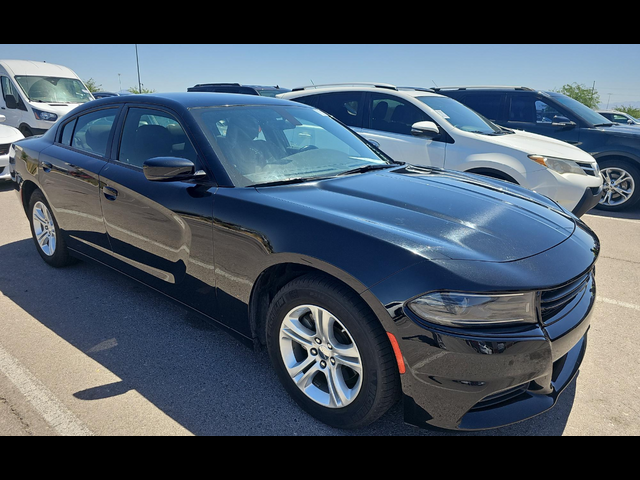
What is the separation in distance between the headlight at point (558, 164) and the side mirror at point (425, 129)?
3.78 ft

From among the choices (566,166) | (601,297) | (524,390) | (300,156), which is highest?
(300,156)

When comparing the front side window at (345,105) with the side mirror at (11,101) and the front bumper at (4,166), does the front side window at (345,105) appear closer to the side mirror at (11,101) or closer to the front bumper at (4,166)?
the front bumper at (4,166)

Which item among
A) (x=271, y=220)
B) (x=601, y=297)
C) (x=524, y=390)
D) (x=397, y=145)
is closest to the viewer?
(x=524, y=390)

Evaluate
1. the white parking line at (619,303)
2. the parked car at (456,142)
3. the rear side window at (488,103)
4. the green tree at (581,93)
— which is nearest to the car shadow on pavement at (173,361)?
the white parking line at (619,303)

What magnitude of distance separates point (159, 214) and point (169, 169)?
0.41 meters

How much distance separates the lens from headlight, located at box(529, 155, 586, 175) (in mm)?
5680

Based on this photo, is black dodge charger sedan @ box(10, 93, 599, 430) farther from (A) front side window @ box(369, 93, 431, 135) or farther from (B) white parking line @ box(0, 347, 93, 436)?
(A) front side window @ box(369, 93, 431, 135)

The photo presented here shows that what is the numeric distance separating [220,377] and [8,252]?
3.44 metres

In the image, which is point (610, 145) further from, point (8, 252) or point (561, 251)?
point (8, 252)

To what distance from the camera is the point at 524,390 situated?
2117 millimetres

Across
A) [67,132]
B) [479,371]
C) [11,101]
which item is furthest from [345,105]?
[11,101]

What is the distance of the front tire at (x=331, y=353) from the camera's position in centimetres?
210

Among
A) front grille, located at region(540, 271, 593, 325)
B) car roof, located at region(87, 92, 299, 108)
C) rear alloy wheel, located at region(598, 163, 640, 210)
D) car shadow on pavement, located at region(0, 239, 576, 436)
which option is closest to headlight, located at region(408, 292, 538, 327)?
front grille, located at region(540, 271, 593, 325)
